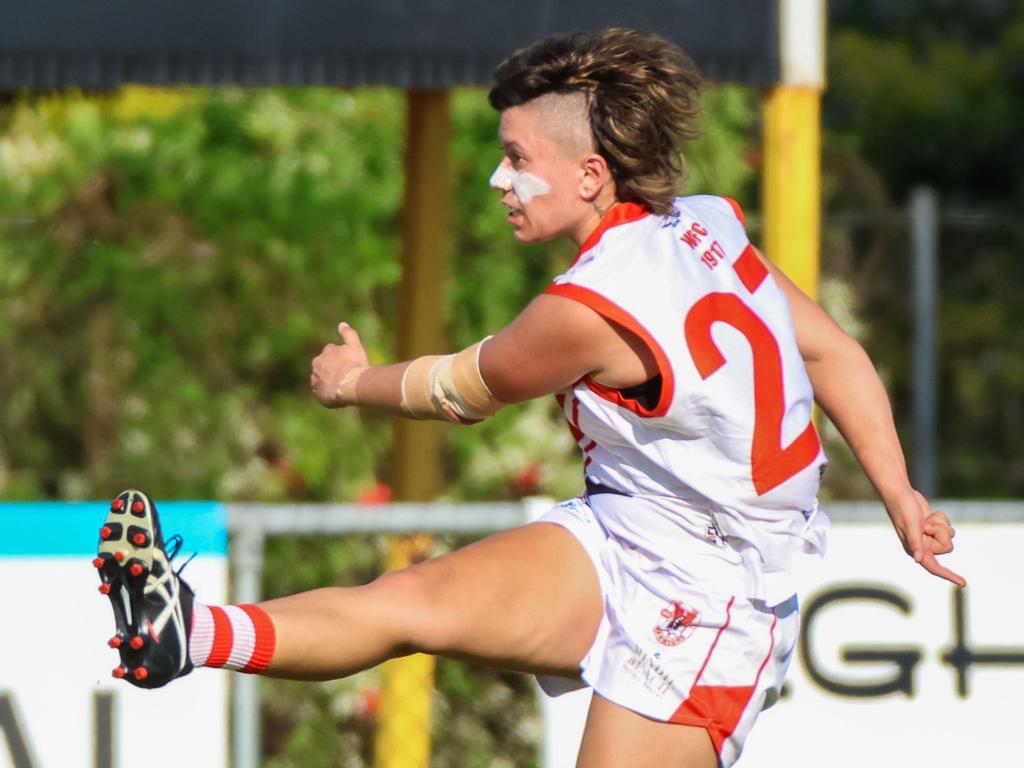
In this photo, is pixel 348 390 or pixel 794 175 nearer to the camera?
pixel 348 390

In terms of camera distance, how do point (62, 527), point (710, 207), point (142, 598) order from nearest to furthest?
point (142, 598) → point (710, 207) → point (62, 527)

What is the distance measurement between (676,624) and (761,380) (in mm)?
506

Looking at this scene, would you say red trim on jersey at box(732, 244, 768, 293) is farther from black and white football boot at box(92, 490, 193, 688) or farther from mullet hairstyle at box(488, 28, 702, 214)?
black and white football boot at box(92, 490, 193, 688)

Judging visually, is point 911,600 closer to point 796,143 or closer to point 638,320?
point 796,143

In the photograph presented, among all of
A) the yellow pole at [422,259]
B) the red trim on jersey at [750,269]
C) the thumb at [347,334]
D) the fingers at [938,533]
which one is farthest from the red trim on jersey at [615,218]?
the yellow pole at [422,259]

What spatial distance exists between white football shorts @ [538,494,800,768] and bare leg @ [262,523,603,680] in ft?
0.17

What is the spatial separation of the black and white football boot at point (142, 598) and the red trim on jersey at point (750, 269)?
4.04 feet

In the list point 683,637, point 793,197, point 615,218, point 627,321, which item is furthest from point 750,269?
point 793,197

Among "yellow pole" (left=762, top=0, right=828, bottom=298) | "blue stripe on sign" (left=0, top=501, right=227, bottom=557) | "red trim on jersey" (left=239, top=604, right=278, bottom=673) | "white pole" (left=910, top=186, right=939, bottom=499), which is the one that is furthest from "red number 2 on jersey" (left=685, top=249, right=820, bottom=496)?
"white pole" (left=910, top=186, right=939, bottom=499)

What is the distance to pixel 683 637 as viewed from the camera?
349cm

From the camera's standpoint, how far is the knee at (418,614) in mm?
3320

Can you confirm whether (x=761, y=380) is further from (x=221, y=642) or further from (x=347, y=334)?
(x=221, y=642)

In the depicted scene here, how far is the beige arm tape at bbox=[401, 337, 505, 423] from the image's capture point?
3.43m

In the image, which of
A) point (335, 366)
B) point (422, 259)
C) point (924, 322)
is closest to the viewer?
point (335, 366)
